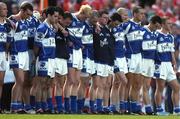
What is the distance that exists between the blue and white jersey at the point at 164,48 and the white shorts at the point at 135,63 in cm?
57

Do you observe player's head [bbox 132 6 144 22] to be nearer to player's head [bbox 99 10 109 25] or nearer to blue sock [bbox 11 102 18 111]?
player's head [bbox 99 10 109 25]

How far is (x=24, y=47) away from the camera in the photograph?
862 inches

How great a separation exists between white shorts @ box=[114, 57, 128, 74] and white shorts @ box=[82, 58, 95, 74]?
0.70m

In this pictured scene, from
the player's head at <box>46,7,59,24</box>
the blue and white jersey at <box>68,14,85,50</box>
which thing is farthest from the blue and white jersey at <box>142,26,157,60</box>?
the player's head at <box>46,7,59,24</box>

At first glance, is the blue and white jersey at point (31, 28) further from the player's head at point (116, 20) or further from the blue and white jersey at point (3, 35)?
the player's head at point (116, 20)

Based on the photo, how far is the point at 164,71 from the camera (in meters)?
24.2

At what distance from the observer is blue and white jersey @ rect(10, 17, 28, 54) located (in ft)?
71.7

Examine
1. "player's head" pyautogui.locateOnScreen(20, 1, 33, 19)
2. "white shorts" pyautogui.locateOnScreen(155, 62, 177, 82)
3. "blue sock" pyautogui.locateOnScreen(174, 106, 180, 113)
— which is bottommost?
"blue sock" pyautogui.locateOnScreen(174, 106, 180, 113)

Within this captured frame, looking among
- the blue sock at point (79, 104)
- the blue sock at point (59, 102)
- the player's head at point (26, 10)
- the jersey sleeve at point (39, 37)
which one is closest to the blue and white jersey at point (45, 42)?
the jersey sleeve at point (39, 37)

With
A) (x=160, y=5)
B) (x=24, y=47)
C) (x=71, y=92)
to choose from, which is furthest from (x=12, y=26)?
(x=160, y=5)

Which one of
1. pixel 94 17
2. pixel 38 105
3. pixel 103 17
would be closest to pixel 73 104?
pixel 38 105

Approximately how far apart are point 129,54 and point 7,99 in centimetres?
339

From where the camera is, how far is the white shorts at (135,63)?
23947 mm

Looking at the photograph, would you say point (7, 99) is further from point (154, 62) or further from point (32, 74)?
point (154, 62)
